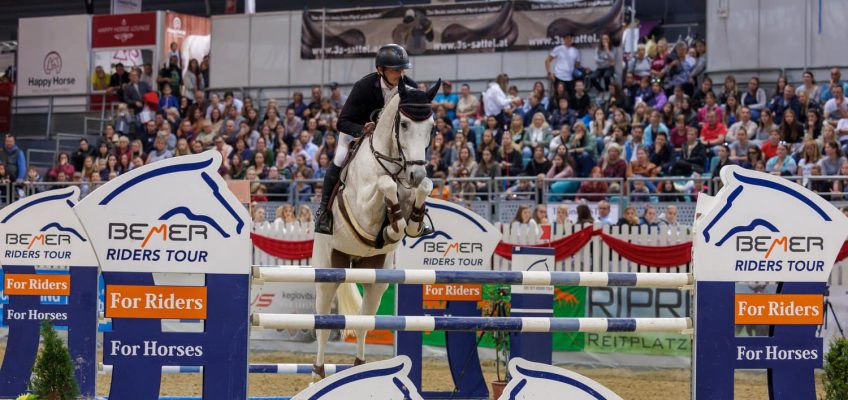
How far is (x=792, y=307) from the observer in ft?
16.3

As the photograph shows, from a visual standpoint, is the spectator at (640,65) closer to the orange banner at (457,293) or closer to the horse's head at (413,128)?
the orange banner at (457,293)

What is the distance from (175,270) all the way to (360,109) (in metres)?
2.61

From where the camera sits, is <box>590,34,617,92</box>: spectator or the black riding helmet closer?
the black riding helmet

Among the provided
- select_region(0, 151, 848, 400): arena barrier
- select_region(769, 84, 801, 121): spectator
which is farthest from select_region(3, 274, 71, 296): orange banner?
select_region(769, 84, 801, 121): spectator

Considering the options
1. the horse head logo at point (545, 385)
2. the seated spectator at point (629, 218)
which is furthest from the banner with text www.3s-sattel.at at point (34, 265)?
the seated spectator at point (629, 218)

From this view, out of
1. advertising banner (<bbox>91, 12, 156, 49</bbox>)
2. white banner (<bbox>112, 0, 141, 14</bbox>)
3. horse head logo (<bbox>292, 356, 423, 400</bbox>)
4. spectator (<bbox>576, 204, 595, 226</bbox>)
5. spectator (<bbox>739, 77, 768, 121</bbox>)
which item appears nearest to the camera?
horse head logo (<bbox>292, 356, 423, 400</bbox>)

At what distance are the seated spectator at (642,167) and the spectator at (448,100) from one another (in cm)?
388

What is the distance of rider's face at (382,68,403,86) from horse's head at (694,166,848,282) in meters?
2.34

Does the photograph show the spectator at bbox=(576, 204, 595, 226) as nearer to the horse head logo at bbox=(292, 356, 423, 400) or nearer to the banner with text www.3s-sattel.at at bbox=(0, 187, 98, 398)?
the banner with text www.3s-sattel.at at bbox=(0, 187, 98, 398)

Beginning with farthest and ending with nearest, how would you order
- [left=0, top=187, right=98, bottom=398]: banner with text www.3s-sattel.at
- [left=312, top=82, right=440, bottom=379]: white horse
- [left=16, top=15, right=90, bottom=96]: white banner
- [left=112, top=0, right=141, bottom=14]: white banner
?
[left=112, top=0, right=141, bottom=14]: white banner
[left=16, top=15, right=90, bottom=96]: white banner
[left=0, top=187, right=98, bottom=398]: banner with text www.3s-sattel.at
[left=312, top=82, right=440, bottom=379]: white horse

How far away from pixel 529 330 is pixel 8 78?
20.4 m

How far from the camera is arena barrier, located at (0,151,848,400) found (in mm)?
4512

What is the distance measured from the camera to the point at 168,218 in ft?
14.9

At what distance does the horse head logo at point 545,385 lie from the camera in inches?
179
